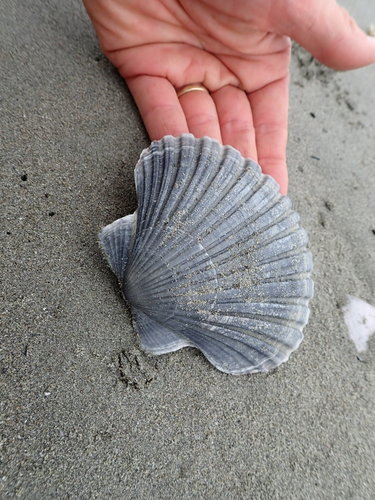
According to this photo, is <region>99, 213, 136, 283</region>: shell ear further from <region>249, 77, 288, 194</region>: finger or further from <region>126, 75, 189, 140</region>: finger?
<region>249, 77, 288, 194</region>: finger

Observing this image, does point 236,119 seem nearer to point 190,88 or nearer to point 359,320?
point 190,88

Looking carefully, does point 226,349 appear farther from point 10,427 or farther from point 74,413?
point 10,427

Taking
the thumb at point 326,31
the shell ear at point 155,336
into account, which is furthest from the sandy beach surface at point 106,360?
the thumb at point 326,31

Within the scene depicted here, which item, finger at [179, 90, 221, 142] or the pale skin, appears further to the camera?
finger at [179, 90, 221, 142]

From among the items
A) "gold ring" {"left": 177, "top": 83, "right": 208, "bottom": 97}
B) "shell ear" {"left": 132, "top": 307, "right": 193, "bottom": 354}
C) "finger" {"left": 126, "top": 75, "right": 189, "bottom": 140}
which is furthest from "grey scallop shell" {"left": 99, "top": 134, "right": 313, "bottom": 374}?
"gold ring" {"left": 177, "top": 83, "right": 208, "bottom": 97}

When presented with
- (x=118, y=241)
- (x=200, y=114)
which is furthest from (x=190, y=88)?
(x=118, y=241)

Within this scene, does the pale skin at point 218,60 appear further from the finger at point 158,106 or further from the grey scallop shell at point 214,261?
the grey scallop shell at point 214,261
